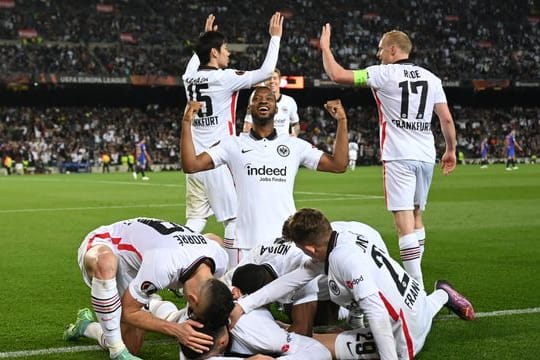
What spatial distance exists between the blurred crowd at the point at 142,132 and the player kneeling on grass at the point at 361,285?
136 feet

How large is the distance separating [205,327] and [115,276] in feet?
2.85

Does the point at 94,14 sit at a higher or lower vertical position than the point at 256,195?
higher

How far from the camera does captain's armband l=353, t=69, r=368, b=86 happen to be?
25.5 feet

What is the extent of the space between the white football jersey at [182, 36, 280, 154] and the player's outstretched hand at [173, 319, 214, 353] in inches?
149

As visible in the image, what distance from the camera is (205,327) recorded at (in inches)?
204

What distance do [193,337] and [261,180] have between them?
6.81 feet

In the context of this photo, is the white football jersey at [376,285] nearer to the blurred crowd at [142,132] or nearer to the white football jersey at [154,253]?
the white football jersey at [154,253]

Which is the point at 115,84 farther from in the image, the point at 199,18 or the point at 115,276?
the point at 115,276

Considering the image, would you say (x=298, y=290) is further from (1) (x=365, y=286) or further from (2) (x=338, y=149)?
(2) (x=338, y=149)

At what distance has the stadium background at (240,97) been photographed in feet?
61.8

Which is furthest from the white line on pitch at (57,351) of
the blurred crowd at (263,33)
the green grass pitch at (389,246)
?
the blurred crowd at (263,33)

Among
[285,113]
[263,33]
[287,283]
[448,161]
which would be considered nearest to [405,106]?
[448,161]

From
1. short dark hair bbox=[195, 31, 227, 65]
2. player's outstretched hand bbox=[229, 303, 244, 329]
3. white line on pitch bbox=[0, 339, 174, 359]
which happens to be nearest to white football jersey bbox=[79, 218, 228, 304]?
player's outstretched hand bbox=[229, 303, 244, 329]

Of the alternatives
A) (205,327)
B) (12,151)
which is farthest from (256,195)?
(12,151)
